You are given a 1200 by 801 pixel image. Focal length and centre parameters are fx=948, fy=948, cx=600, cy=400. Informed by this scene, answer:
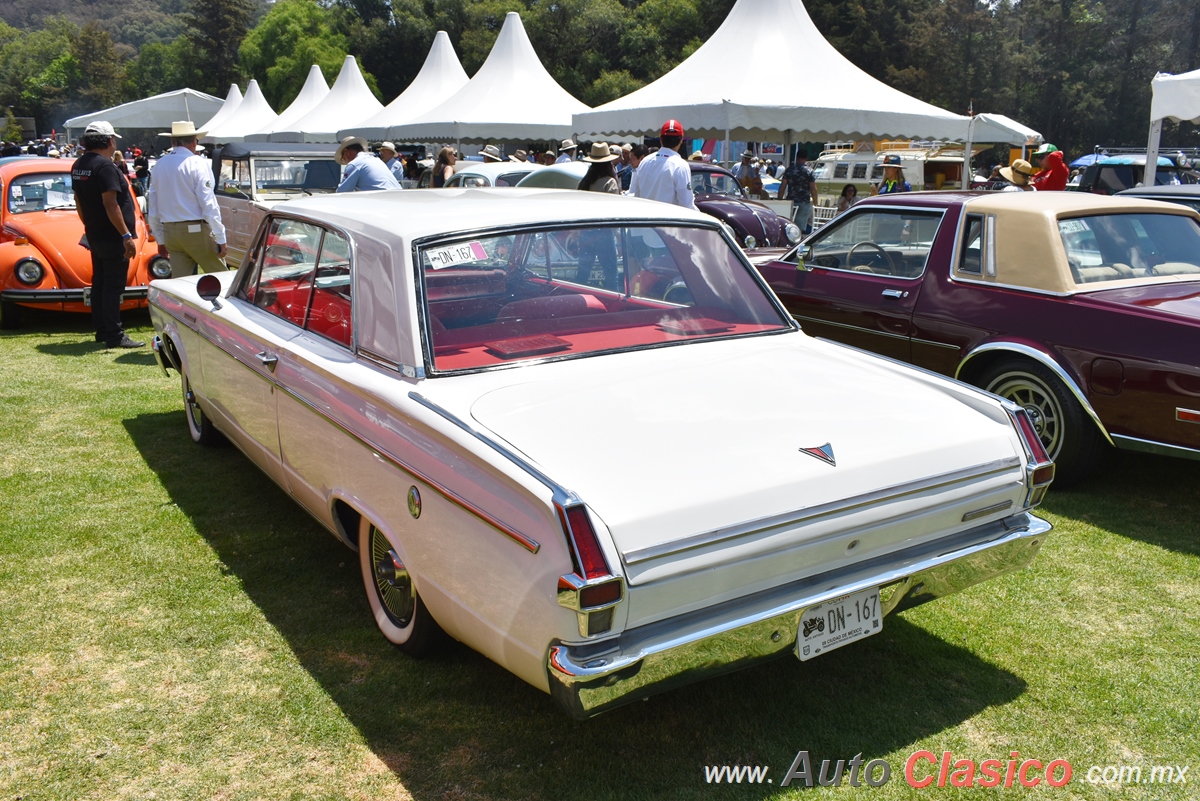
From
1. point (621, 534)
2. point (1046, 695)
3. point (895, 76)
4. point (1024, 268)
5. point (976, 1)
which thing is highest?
point (976, 1)

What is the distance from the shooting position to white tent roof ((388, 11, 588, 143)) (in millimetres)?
18359

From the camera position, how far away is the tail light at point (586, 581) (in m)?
2.26

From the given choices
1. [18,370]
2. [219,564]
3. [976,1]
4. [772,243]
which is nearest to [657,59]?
[976,1]

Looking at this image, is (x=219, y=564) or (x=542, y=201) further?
(x=219, y=564)

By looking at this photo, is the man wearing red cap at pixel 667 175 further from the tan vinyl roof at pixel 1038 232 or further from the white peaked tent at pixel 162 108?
the white peaked tent at pixel 162 108

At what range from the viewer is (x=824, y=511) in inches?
103

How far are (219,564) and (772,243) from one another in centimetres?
1193

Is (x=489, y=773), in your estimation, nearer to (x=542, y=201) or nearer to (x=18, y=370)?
(x=542, y=201)

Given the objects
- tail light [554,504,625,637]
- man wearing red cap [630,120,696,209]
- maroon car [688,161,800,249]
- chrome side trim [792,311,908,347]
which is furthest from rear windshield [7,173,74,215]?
tail light [554,504,625,637]

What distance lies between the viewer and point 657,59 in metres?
53.7

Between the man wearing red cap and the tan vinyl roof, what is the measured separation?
2941 mm

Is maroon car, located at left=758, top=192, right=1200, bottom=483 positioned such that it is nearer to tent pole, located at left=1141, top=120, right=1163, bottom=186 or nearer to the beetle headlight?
the beetle headlight

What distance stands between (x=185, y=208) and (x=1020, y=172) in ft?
26.1

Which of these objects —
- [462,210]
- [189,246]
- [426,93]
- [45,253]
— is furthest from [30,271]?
[426,93]
